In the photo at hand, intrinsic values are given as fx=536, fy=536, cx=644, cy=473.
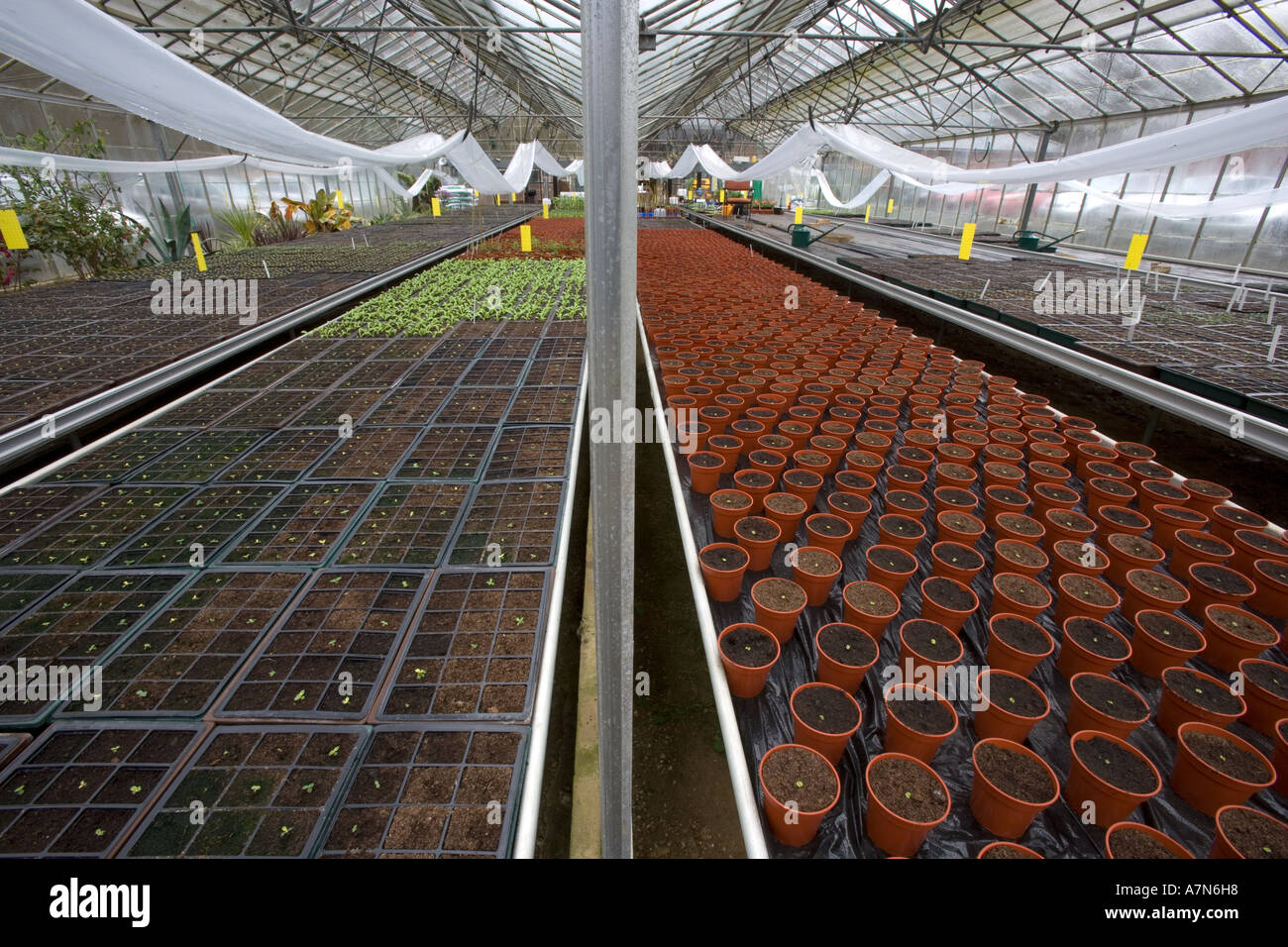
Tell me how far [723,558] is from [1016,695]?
50.3 inches

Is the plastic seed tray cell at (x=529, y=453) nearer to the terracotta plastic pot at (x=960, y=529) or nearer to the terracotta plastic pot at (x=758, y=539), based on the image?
the terracotta plastic pot at (x=758, y=539)

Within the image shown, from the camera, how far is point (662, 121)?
89.0 feet

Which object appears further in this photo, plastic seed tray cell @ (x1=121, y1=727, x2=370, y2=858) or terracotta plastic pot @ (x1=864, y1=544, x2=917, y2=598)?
terracotta plastic pot @ (x1=864, y1=544, x2=917, y2=598)

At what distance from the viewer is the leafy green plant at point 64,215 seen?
7.88 metres

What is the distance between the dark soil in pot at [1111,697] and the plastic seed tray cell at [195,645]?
3064 mm

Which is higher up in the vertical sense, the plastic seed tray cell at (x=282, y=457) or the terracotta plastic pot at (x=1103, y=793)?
the plastic seed tray cell at (x=282, y=457)

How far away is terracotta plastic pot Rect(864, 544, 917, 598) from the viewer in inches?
101

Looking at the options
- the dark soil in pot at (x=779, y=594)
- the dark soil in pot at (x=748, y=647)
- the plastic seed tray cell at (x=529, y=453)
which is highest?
the plastic seed tray cell at (x=529, y=453)

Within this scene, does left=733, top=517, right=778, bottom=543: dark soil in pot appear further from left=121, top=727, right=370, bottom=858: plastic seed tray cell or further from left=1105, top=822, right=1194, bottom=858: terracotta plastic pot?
left=121, top=727, right=370, bottom=858: plastic seed tray cell

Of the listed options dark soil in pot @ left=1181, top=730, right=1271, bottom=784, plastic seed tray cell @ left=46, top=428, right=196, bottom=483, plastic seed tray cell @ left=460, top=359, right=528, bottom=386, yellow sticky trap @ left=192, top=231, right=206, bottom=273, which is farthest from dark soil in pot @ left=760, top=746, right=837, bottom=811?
yellow sticky trap @ left=192, top=231, right=206, bottom=273

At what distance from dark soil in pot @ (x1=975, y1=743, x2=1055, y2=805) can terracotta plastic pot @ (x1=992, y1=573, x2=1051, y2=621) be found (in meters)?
0.76

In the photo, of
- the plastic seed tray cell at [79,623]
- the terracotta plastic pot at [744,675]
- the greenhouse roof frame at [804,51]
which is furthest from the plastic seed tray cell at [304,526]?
the greenhouse roof frame at [804,51]

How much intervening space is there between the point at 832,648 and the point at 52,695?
2.76 metres

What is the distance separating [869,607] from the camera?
233 cm
